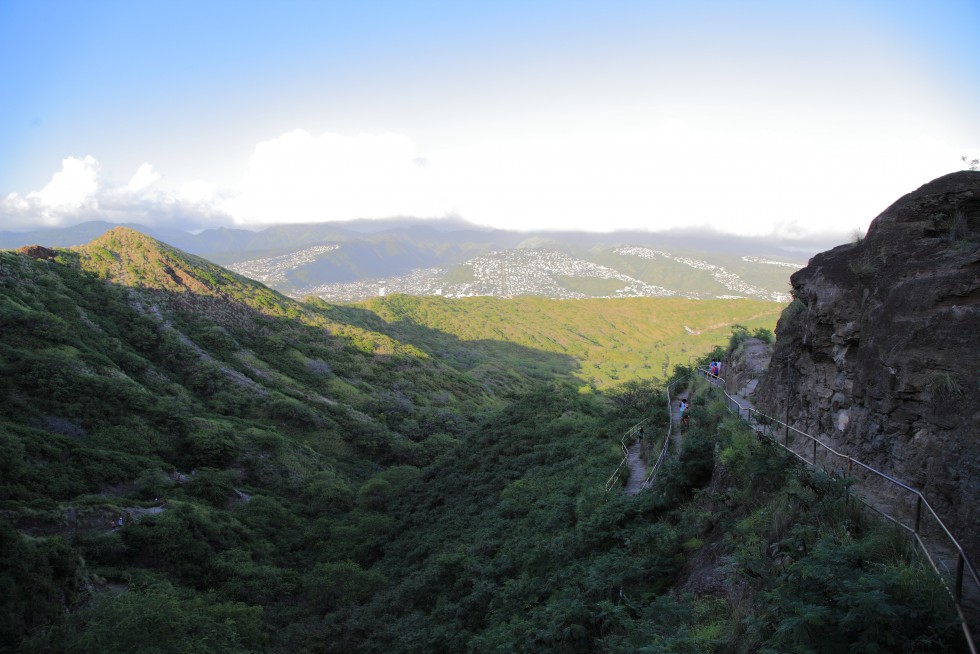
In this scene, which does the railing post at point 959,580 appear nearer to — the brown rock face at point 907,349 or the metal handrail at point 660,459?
the brown rock face at point 907,349

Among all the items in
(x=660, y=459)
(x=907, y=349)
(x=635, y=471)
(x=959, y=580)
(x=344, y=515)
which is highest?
(x=907, y=349)

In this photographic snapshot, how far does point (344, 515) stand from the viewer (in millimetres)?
31453

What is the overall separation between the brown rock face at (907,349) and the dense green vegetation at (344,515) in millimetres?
1193

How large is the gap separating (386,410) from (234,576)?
2931 centimetres

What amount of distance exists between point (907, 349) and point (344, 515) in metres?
30.4

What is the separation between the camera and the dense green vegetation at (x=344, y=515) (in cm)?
723

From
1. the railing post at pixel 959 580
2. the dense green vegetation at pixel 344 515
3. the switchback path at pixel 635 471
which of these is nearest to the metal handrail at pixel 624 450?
the switchback path at pixel 635 471

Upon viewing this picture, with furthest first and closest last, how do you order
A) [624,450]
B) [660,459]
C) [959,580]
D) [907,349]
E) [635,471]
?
[624,450] < [635,471] < [660,459] < [907,349] < [959,580]

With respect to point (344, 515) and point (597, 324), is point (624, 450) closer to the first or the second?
point (344, 515)

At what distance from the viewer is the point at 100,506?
2206 cm

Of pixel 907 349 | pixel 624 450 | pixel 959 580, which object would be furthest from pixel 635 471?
pixel 959 580

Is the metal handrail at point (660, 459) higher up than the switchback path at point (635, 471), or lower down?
higher up

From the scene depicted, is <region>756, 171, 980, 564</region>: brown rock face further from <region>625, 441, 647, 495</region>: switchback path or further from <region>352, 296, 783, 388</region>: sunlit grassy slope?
<region>352, 296, 783, 388</region>: sunlit grassy slope

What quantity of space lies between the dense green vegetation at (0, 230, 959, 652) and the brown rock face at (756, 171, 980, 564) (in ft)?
3.91
